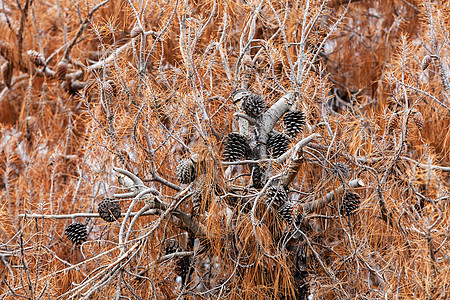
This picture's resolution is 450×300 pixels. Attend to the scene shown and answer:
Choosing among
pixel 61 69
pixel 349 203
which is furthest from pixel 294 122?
pixel 61 69

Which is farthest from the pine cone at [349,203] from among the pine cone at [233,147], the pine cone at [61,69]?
the pine cone at [61,69]

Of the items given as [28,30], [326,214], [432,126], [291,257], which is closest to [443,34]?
[432,126]

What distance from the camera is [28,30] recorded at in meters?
3.66

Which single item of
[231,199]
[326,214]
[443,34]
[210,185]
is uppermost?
[443,34]

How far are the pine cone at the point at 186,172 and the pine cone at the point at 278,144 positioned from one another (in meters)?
0.29

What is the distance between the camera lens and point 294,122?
1.86 meters

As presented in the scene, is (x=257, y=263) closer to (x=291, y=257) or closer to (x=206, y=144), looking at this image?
(x=291, y=257)

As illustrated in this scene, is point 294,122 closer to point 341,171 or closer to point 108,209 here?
point 341,171

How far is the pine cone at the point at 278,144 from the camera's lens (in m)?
1.94

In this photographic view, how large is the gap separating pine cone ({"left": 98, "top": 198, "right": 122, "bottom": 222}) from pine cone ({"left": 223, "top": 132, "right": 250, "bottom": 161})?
1.29 ft

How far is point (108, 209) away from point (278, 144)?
0.61 meters

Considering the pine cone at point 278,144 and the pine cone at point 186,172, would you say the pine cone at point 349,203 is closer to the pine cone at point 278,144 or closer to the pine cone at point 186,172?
the pine cone at point 278,144

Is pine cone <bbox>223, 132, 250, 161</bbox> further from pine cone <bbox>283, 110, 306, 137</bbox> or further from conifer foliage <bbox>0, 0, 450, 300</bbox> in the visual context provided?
pine cone <bbox>283, 110, 306, 137</bbox>

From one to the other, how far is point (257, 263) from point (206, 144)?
16.5 inches
